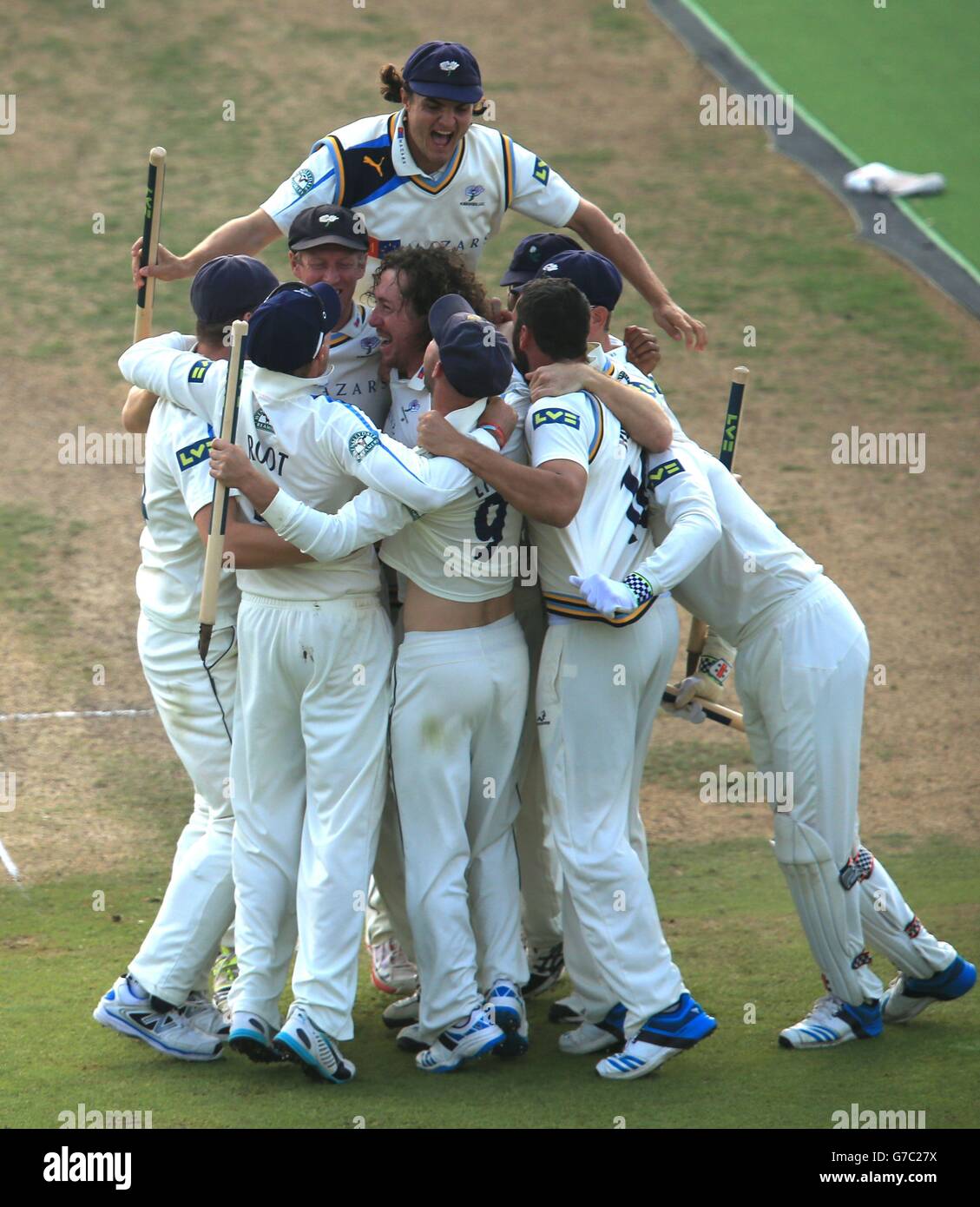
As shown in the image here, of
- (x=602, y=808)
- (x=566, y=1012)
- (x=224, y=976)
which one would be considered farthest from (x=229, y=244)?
(x=566, y=1012)

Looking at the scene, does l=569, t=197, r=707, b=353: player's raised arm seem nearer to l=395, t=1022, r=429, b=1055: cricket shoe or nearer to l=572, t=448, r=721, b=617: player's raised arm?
l=572, t=448, r=721, b=617: player's raised arm

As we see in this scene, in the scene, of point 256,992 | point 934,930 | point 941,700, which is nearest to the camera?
point 256,992

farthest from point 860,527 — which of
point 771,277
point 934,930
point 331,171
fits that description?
point 331,171

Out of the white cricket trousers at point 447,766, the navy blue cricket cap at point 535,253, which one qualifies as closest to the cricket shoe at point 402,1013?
the white cricket trousers at point 447,766

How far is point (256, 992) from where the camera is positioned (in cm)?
479

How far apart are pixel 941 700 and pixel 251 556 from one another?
467 cm

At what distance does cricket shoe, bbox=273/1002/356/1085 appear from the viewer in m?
4.65

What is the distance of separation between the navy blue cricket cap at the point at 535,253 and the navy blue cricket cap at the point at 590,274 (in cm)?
24

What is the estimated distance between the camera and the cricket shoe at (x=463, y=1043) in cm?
481

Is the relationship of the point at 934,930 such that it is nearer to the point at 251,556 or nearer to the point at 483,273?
the point at 251,556

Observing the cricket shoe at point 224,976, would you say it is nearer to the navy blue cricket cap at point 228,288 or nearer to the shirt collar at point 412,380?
the shirt collar at point 412,380

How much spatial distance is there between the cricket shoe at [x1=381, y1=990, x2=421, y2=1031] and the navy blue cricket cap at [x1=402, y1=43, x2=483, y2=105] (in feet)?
9.58

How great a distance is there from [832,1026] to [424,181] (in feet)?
10.0

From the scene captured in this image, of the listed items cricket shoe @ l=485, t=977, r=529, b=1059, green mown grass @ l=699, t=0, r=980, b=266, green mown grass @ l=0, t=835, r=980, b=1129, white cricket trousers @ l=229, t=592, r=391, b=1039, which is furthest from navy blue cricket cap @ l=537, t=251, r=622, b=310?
green mown grass @ l=699, t=0, r=980, b=266
